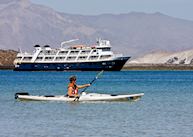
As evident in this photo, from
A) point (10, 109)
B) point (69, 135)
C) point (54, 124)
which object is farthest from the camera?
point (10, 109)

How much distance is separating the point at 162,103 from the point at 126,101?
13.2ft

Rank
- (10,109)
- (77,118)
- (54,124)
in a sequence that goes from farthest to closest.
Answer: (10,109)
(77,118)
(54,124)

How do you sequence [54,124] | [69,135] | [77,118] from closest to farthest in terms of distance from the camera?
[69,135]
[54,124]
[77,118]

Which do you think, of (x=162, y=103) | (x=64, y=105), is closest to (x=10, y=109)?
(x=64, y=105)

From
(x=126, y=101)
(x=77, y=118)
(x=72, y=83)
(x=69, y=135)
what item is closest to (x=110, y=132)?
(x=69, y=135)

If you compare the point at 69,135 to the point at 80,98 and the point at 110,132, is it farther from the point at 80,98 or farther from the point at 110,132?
the point at 80,98

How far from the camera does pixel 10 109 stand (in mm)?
60094

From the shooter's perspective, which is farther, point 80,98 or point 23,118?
point 80,98

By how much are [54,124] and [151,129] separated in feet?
20.0

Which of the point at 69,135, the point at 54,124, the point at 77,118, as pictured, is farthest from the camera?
the point at 77,118

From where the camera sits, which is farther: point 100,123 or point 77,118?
point 77,118

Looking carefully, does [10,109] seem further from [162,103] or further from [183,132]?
[183,132]

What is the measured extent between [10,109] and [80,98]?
5565mm

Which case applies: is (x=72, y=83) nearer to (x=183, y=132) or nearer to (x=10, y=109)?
(x=10, y=109)
